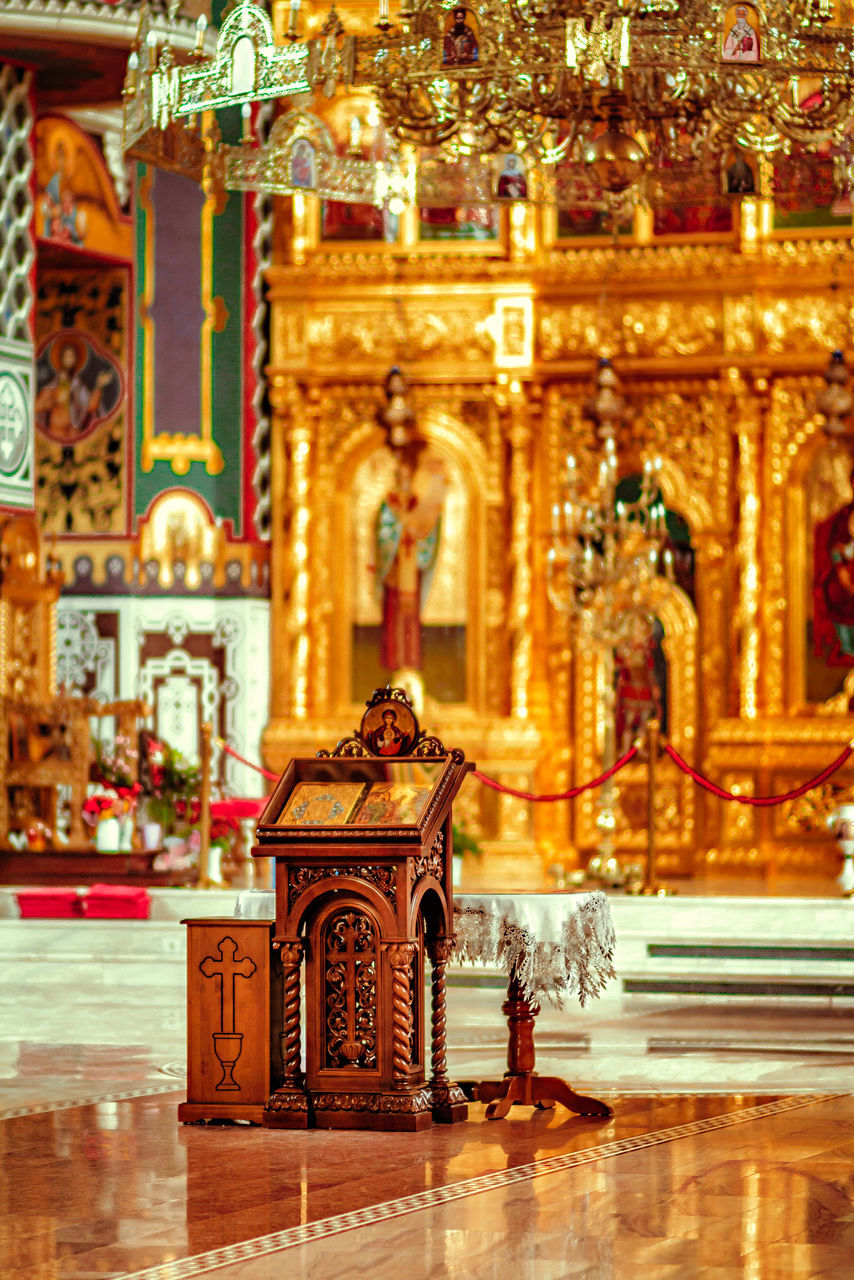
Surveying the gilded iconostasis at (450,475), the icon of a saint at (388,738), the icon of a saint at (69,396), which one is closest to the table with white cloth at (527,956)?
the icon of a saint at (388,738)

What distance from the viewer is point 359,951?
693 cm

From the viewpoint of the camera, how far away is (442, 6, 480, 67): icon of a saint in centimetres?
905

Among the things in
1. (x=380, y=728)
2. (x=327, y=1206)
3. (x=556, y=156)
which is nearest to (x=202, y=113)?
(x=556, y=156)

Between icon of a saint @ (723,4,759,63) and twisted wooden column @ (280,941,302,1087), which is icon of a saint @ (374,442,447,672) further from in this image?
twisted wooden column @ (280,941,302,1087)

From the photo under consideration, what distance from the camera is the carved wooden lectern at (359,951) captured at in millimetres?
6832

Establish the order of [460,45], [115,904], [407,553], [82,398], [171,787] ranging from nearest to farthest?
[460,45], [115,904], [171,787], [407,553], [82,398]

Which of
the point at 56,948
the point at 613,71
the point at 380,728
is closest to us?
the point at 380,728

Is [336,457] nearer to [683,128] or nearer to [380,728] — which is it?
[683,128]

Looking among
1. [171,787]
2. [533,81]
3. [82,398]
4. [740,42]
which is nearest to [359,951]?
[740,42]

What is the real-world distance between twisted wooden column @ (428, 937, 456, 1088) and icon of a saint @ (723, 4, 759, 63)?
160 inches

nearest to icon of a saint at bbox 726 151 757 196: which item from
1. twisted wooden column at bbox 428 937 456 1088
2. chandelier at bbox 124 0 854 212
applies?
chandelier at bbox 124 0 854 212

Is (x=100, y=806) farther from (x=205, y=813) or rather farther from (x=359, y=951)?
(x=359, y=951)

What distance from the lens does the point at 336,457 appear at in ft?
55.1

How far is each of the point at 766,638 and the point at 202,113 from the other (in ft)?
24.1
